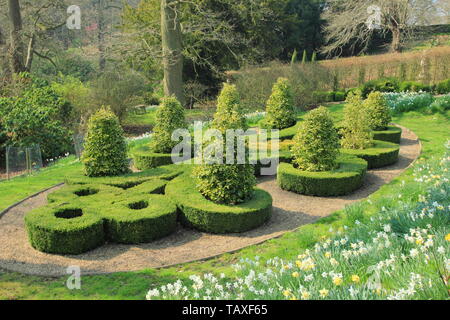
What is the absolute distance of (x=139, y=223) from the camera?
22.8 feet

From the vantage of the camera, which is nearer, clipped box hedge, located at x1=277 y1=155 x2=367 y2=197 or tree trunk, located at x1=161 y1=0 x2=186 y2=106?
clipped box hedge, located at x1=277 y1=155 x2=367 y2=197

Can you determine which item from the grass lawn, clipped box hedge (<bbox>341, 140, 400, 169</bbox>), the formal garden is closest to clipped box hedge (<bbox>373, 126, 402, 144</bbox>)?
the formal garden

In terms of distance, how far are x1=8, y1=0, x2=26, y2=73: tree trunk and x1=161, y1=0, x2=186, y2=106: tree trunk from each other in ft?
24.3

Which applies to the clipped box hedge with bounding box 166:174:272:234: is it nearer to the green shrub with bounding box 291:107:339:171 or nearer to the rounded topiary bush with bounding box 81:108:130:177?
the green shrub with bounding box 291:107:339:171

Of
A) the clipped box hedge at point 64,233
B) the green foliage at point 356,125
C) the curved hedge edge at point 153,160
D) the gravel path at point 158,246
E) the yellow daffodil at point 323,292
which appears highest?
the green foliage at point 356,125

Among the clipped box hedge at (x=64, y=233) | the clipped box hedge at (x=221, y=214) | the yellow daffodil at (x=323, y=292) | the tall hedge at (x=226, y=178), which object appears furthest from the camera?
the tall hedge at (x=226, y=178)

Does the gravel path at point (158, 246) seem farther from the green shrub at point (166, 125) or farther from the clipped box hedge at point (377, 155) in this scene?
the green shrub at point (166, 125)

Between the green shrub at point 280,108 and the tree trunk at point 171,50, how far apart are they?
16.4 ft

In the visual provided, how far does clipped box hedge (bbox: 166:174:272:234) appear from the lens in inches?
288

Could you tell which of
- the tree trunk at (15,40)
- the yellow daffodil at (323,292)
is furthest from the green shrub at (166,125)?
the tree trunk at (15,40)

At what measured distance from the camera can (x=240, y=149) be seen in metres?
7.88

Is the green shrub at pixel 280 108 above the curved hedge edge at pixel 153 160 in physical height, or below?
above

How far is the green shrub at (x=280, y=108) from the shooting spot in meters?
14.0
